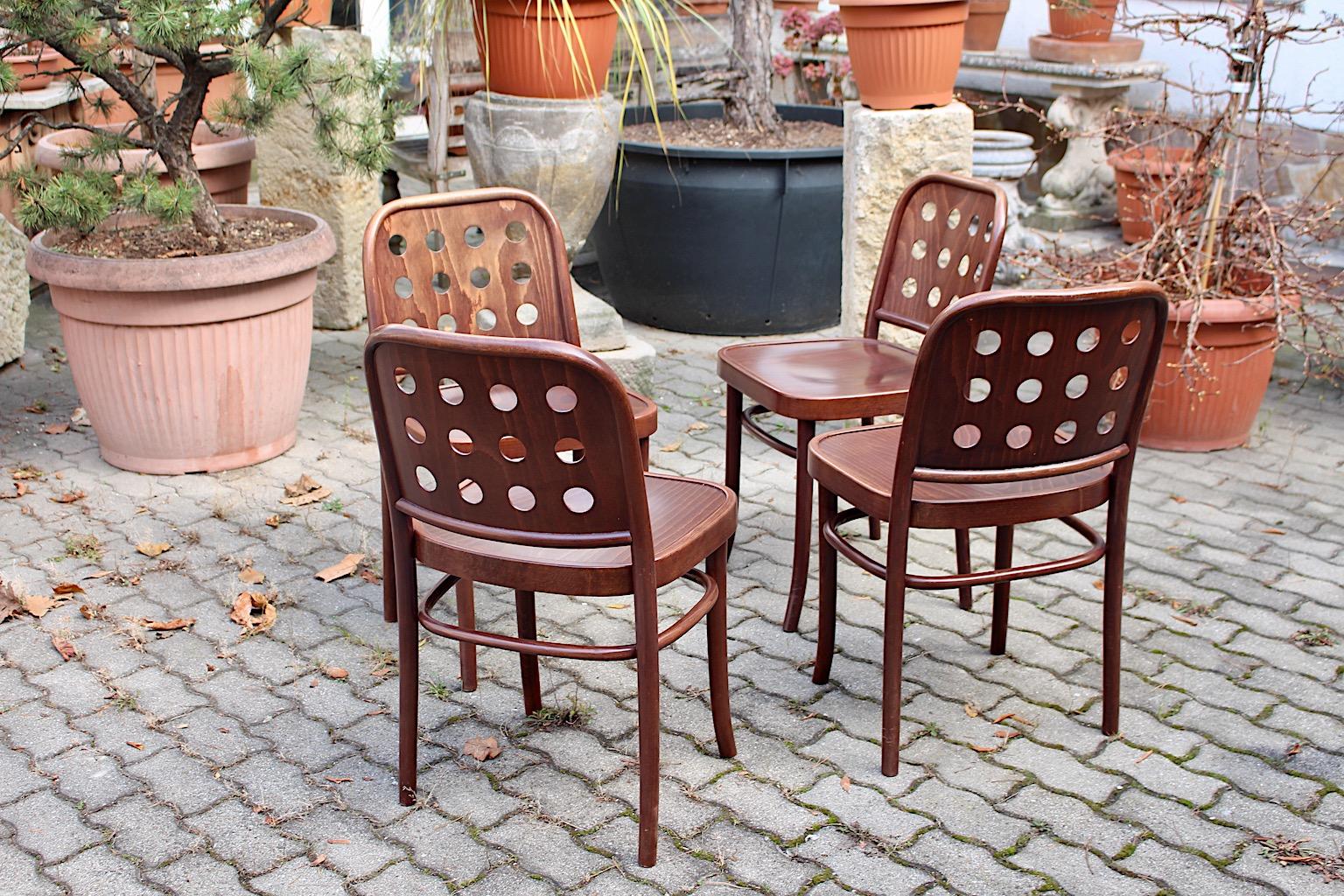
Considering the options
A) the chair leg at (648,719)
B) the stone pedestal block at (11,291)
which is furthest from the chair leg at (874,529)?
the stone pedestal block at (11,291)

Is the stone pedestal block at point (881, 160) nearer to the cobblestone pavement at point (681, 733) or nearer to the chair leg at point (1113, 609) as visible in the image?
the cobblestone pavement at point (681, 733)

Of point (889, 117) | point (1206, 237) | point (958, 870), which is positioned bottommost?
point (958, 870)

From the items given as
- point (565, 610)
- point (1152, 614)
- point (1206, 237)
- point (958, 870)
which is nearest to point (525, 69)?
point (565, 610)

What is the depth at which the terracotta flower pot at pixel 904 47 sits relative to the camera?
420cm

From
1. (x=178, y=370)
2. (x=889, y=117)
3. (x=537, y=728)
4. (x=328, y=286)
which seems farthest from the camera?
(x=328, y=286)

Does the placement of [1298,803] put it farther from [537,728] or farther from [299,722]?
[299,722]

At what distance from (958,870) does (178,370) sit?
2668 mm

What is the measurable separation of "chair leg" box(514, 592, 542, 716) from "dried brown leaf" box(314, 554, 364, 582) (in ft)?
2.65

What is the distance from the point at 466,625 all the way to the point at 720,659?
62cm

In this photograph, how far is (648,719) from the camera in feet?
7.66

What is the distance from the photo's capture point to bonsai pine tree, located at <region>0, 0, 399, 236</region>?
11.6ft

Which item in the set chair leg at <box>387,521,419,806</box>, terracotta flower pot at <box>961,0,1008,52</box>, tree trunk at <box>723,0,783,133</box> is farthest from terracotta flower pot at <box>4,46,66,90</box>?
terracotta flower pot at <box>961,0,1008,52</box>

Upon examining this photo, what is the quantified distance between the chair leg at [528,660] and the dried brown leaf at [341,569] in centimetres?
81

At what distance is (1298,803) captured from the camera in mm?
2576
